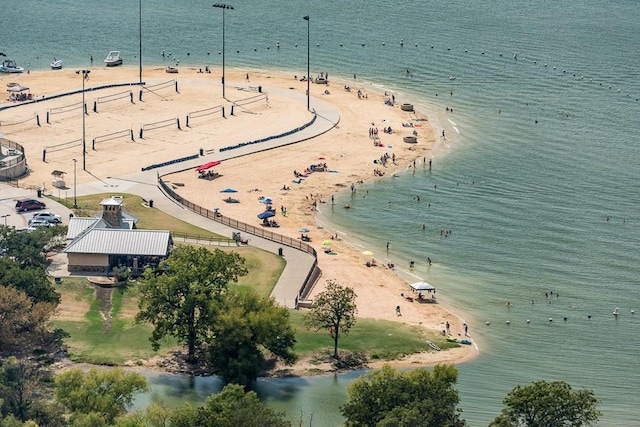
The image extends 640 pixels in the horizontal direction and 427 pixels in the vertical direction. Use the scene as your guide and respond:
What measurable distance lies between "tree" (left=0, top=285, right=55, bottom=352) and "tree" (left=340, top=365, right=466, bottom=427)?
24.2 m

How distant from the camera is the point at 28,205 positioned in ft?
409

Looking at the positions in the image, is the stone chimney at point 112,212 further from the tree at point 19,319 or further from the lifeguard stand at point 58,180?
the lifeguard stand at point 58,180

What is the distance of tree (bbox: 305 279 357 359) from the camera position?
9994cm

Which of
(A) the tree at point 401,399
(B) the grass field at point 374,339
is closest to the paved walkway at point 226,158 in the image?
(B) the grass field at point 374,339

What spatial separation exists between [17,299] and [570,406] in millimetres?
38279

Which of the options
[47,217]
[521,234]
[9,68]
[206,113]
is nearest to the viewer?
[47,217]

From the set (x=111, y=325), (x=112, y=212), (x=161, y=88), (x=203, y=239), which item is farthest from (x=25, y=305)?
(x=161, y=88)

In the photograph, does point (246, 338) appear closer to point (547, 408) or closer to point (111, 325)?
point (111, 325)

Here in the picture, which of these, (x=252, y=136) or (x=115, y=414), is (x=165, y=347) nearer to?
(x=115, y=414)

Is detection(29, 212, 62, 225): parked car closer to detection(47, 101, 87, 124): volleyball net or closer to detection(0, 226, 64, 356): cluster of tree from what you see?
detection(0, 226, 64, 356): cluster of tree

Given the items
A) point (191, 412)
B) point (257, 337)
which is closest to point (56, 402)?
point (191, 412)

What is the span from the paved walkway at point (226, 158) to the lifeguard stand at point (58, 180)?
1665 millimetres

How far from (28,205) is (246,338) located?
3808 cm

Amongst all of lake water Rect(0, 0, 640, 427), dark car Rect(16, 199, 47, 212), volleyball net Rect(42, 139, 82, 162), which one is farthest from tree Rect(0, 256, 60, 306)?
volleyball net Rect(42, 139, 82, 162)
